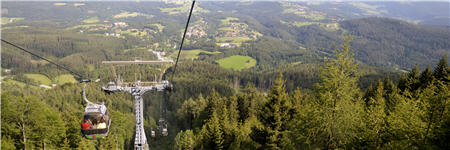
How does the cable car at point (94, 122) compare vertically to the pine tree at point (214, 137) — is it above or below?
above

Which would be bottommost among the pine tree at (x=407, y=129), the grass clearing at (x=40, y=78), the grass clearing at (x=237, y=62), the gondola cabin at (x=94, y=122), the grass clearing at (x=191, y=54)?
the grass clearing at (x=40, y=78)

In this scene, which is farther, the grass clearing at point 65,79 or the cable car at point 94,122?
the grass clearing at point 65,79

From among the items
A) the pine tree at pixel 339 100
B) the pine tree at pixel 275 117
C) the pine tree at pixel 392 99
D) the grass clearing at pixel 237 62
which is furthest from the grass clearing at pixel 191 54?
the pine tree at pixel 339 100

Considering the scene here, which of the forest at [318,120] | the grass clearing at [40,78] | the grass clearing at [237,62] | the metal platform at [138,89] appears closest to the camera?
Result: the forest at [318,120]

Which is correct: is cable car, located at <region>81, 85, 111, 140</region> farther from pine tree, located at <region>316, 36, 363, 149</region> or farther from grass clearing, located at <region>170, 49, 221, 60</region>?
grass clearing, located at <region>170, 49, 221, 60</region>

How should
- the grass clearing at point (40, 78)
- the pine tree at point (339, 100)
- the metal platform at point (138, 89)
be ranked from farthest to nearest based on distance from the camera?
the grass clearing at point (40, 78) < the metal platform at point (138, 89) < the pine tree at point (339, 100)

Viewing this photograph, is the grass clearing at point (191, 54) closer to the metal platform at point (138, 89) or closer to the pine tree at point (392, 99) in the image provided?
the pine tree at point (392, 99)

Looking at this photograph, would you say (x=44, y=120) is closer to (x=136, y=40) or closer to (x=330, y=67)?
(x=330, y=67)

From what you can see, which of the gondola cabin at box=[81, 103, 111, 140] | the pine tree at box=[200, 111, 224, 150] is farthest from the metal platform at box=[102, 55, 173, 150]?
the pine tree at box=[200, 111, 224, 150]
